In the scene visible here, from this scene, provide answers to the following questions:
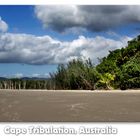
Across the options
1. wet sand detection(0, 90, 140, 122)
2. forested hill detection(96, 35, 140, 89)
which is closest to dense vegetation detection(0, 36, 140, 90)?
forested hill detection(96, 35, 140, 89)

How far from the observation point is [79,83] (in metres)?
13.2

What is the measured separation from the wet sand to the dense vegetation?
10.9ft

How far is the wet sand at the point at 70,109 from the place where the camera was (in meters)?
6.98

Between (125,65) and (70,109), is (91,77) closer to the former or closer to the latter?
(125,65)

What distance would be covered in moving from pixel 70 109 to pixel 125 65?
5.83 metres

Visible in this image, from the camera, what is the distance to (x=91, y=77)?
13.3m

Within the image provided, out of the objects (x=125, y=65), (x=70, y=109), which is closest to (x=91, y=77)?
(x=125, y=65)

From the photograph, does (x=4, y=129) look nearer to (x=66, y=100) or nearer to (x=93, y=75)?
(x=66, y=100)

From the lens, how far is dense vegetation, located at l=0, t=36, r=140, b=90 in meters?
12.9

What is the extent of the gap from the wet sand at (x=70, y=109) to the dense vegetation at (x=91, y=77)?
333cm

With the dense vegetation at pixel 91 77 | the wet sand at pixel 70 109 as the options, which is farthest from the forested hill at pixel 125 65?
the wet sand at pixel 70 109

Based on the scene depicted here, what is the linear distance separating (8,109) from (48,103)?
105 cm
